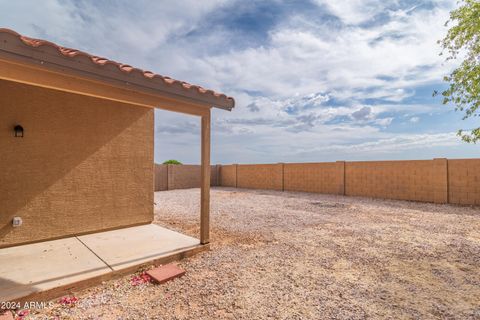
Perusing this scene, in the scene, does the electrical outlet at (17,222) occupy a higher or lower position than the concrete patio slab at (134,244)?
higher

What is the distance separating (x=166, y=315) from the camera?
2051 millimetres

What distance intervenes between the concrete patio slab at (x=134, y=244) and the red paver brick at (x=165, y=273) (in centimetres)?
25

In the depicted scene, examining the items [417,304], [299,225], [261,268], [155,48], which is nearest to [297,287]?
[261,268]

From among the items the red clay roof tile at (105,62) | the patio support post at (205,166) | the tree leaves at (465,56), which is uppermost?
the tree leaves at (465,56)

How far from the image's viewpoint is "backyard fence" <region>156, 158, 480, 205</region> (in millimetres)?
8289

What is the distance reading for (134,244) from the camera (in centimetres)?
369

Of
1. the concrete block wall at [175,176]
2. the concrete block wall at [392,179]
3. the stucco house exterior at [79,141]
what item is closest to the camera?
the stucco house exterior at [79,141]

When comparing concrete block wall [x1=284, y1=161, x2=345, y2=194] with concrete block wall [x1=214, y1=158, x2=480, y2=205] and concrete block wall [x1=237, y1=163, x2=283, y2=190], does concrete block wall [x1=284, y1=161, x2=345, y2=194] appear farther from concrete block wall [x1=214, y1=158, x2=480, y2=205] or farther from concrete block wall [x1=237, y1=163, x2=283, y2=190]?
concrete block wall [x1=237, y1=163, x2=283, y2=190]

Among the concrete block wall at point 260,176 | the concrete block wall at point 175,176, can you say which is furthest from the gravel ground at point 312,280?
the concrete block wall at point 175,176

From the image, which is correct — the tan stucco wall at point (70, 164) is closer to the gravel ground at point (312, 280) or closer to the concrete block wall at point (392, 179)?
the gravel ground at point (312, 280)

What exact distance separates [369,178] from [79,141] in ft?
34.9

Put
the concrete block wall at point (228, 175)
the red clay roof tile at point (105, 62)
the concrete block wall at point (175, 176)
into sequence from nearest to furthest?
the red clay roof tile at point (105, 62), the concrete block wall at point (175, 176), the concrete block wall at point (228, 175)

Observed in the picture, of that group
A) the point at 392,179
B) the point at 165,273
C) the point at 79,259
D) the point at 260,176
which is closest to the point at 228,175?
the point at 260,176

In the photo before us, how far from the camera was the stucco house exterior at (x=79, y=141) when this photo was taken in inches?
95.8
